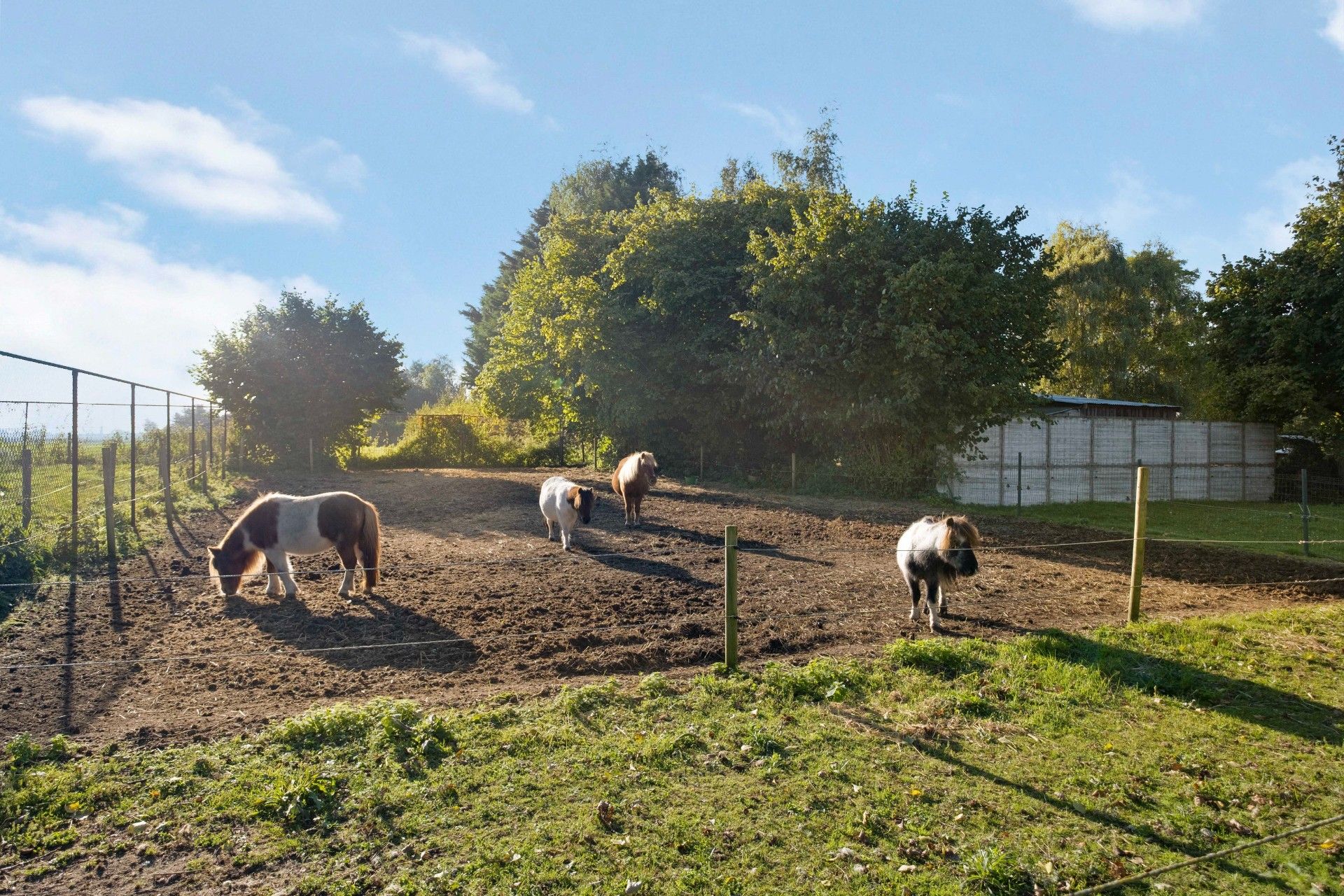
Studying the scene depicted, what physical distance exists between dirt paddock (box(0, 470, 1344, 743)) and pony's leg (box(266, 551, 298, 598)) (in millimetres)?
283

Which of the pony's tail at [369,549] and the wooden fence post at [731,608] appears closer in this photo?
the wooden fence post at [731,608]

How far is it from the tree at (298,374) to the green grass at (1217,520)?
21.5m

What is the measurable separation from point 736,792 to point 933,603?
390 centimetres

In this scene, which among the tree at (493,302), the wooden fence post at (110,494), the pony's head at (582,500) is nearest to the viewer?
the wooden fence post at (110,494)

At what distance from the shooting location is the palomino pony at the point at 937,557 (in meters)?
7.14

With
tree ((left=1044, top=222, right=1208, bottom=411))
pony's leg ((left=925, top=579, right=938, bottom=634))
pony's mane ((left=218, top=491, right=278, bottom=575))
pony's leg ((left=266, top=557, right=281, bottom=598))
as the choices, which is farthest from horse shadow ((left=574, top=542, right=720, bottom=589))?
tree ((left=1044, top=222, right=1208, bottom=411))

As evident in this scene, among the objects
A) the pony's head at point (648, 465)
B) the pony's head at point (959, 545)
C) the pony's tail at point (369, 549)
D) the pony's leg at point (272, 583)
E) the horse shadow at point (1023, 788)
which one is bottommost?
the horse shadow at point (1023, 788)

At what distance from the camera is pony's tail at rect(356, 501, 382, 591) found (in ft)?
29.3

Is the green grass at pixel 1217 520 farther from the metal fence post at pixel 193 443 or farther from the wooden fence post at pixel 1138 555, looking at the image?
the metal fence post at pixel 193 443

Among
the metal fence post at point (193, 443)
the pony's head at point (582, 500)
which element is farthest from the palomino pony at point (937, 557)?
the metal fence post at point (193, 443)

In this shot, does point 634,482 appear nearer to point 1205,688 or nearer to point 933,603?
point 933,603

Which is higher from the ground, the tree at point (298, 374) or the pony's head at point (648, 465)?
the tree at point (298, 374)

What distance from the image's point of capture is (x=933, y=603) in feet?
24.3

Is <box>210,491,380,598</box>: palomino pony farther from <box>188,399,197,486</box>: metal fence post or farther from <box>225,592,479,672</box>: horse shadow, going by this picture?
<box>188,399,197,486</box>: metal fence post
